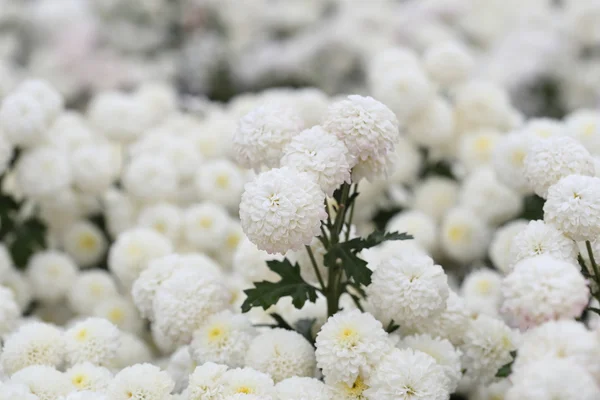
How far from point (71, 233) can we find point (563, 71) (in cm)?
186

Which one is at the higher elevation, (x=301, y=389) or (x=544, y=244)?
(x=544, y=244)

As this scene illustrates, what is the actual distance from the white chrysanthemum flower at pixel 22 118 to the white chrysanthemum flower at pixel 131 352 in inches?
19.4

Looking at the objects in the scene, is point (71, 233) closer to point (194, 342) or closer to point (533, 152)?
point (194, 342)

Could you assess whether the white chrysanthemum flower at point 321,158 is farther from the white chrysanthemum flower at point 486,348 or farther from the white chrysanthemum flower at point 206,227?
the white chrysanthemum flower at point 206,227

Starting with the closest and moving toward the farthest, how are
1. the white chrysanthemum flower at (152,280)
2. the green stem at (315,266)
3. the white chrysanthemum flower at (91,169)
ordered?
the green stem at (315,266) → the white chrysanthemum flower at (152,280) → the white chrysanthemum flower at (91,169)

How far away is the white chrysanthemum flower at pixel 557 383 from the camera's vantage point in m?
0.80

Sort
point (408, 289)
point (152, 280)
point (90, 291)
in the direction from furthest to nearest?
point (90, 291) → point (152, 280) → point (408, 289)

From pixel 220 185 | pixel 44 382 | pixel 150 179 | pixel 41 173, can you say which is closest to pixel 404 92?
pixel 220 185

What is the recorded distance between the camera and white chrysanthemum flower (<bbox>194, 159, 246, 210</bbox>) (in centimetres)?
188

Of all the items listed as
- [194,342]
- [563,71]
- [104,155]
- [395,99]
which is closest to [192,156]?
[104,155]

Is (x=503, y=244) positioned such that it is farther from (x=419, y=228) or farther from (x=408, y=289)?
(x=408, y=289)

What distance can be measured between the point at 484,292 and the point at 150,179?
2.73 feet

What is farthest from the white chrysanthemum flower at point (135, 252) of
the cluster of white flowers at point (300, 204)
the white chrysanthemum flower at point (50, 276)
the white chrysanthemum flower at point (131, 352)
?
the white chrysanthemum flower at point (50, 276)

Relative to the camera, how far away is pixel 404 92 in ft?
5.98
